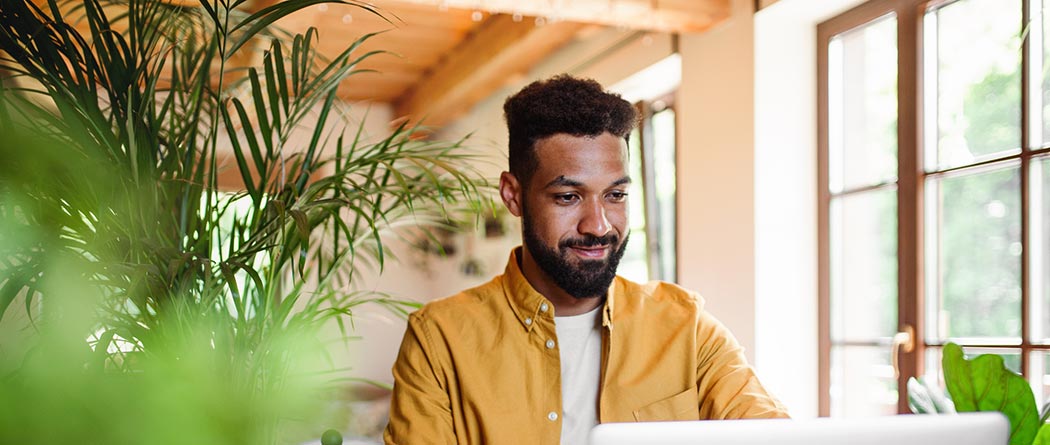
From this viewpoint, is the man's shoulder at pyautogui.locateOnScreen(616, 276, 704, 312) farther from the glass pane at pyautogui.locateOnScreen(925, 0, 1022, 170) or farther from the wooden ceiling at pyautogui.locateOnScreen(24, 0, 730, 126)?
the wooden ceiling at pyautogui.locateOnScreen(24, 0, 730, 126)

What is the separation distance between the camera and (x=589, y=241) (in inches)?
61.4

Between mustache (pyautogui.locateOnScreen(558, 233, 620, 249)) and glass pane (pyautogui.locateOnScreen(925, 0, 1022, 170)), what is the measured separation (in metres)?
1.68

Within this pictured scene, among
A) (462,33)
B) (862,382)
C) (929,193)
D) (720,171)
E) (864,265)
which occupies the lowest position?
(862,382)

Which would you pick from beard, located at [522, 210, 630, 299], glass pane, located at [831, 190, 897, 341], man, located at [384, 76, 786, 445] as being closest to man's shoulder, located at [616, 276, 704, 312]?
man, located at [384, 76, 786, 445]

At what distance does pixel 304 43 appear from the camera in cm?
180

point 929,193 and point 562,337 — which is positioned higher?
point 929,193

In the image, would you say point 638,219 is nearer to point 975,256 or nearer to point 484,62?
point 484,62

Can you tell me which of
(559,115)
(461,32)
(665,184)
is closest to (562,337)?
(559,115)

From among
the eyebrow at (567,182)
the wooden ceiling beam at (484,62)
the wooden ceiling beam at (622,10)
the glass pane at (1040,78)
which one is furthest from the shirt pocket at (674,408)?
the wooden ceiling beam at (484,62)

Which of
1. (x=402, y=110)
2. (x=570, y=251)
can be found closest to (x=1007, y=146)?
(x=570, y=251)

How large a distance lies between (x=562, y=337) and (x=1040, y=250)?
5.43 feet

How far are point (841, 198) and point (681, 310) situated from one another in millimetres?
1907

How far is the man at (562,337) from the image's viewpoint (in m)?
1.56

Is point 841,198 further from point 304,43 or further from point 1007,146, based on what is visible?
point 304,43
